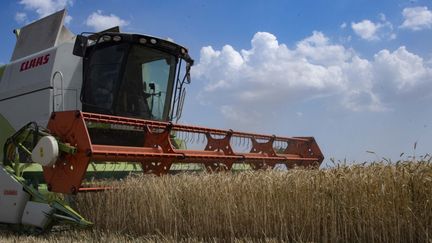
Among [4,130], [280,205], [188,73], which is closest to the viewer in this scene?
[280,205]

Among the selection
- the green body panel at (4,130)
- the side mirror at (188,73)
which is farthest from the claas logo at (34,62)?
the side mirror at (188,73)

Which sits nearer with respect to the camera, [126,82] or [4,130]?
[126,82]

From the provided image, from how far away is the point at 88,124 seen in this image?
568cm

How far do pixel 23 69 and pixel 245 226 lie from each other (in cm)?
520

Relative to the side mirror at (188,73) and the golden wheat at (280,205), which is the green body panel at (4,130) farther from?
the golden wheat at (280,205)

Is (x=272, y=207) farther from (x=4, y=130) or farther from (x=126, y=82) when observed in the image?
(x=4, y=130)

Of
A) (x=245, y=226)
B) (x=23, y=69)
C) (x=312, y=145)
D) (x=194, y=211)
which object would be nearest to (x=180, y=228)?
(x=194, y=211)

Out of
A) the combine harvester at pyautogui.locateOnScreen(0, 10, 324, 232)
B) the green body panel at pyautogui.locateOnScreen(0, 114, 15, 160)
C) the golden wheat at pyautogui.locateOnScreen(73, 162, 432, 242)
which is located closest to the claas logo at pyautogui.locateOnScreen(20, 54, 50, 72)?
the combine harvester at pyautogui.locateOnScreen(0, 10, 324, 232)

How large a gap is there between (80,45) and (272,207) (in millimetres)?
3939

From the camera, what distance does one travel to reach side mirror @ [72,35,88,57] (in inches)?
247

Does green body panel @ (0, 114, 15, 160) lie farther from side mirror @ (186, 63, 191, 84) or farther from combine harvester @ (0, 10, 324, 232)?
side mirror @ (186, 63, 191, 84)

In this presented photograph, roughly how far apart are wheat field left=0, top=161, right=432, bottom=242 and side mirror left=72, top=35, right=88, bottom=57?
2.31m

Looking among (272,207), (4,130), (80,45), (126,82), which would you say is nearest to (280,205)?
(272,207)

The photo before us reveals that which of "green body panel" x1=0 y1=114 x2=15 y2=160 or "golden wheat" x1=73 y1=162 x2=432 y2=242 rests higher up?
"green body panel" x1=0 y1=114 x2=15 y2=160
